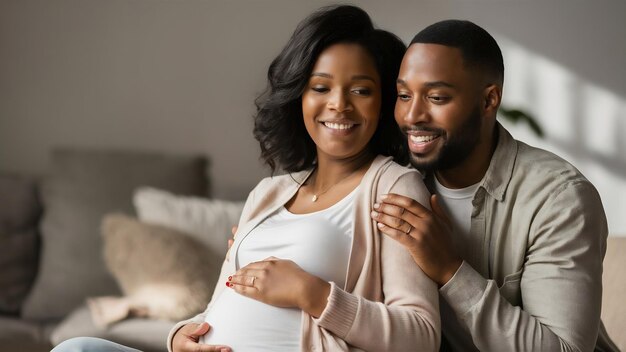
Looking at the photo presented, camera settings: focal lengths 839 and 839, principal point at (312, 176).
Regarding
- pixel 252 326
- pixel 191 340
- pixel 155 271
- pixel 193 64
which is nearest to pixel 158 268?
pixel 155 271

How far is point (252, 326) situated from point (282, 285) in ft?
0.41

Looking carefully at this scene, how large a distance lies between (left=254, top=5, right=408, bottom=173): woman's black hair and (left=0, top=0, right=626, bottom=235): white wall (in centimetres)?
196

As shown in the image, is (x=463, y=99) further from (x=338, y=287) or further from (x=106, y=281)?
(x=106, y=281)

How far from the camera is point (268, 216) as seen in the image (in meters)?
1.74

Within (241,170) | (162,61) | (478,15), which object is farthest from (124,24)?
(478,15)

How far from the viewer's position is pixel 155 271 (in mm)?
3016

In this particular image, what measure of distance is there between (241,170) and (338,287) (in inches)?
95.6

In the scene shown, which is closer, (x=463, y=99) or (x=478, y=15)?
(x=463, y=99)

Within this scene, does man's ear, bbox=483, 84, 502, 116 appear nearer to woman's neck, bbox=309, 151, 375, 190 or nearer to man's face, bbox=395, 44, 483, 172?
man's face, bbox=395, 44, 483, 172

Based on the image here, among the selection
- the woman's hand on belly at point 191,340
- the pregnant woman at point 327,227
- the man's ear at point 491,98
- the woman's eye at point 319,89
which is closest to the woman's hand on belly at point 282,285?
the pregnant woman at point 327,227

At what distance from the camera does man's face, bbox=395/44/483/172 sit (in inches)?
60.5

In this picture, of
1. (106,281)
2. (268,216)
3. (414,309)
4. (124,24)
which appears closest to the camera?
(414,309)

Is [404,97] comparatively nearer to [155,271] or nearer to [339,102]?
[339,102]

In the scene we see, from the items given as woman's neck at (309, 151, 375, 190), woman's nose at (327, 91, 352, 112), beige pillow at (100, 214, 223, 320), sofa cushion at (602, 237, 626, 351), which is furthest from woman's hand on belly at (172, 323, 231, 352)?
beige pillow at (100, 214, 223, 320)
